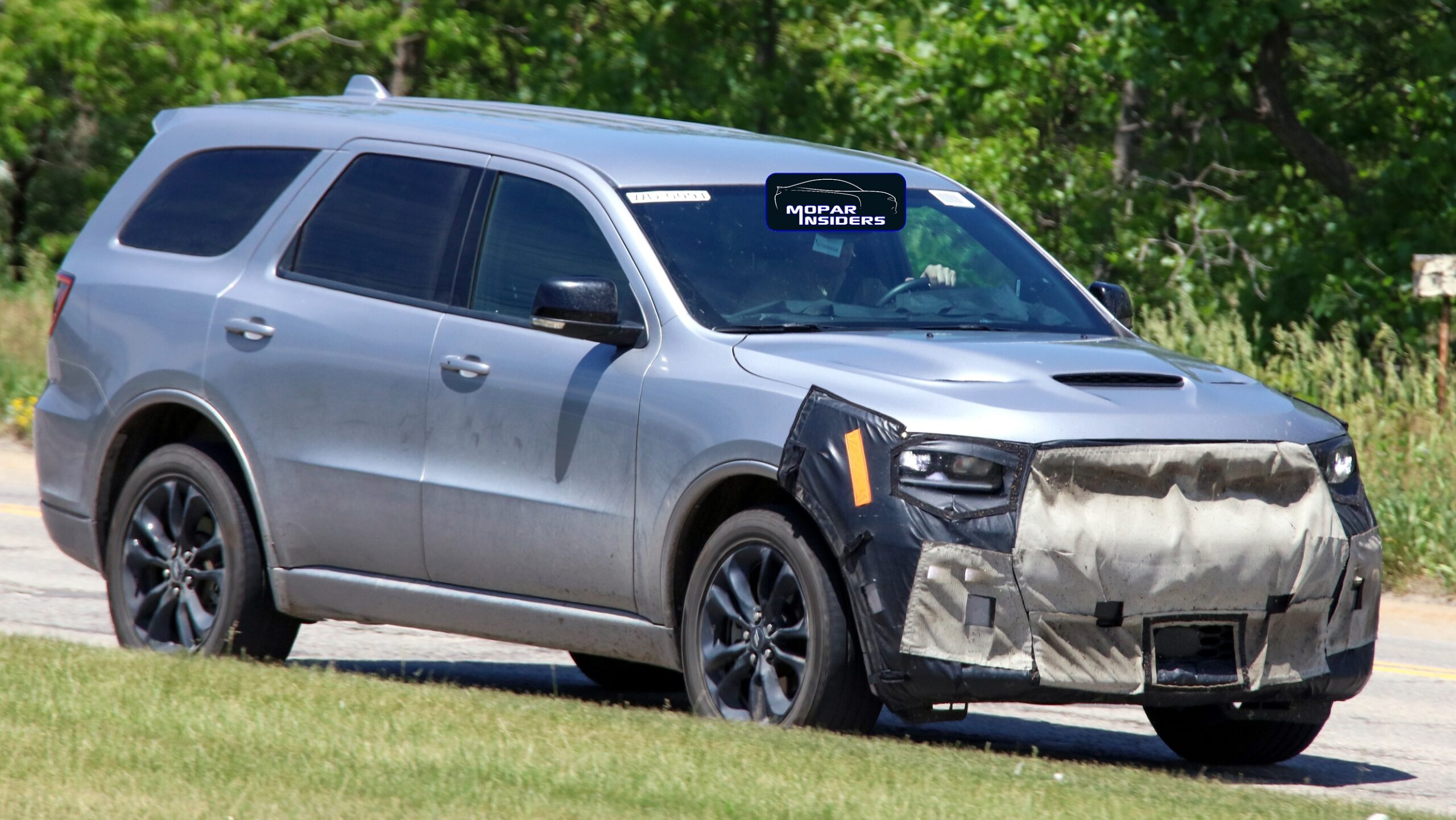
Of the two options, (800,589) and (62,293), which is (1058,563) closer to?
(800,589)

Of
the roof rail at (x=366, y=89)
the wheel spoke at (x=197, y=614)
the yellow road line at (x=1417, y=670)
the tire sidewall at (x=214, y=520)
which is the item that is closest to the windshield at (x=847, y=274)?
the tire sidewall at (x=214, y=520)

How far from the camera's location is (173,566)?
779 cm

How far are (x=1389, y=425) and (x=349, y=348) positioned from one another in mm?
8513

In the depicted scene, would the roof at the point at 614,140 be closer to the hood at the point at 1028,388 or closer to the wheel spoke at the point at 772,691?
the hood at the point at 1028,388

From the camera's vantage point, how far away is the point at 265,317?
7547 millimetres

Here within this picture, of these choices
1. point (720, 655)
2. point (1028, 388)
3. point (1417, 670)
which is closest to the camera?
point (1028, 388)

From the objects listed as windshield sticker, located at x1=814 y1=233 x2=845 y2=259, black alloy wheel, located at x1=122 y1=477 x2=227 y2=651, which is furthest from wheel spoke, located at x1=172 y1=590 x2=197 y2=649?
windshield sticker, located at x1=814 y1=233 x2=845 y2=259

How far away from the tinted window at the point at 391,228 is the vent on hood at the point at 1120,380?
219cm

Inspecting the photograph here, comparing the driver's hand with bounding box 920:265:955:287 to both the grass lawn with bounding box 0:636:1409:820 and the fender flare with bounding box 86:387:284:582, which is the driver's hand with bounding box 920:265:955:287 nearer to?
the grass lawn with bounding box 0:636:1409:820

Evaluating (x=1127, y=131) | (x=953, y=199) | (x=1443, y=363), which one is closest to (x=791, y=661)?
(x=953, y=199)

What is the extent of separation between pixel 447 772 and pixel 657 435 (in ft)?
4.99

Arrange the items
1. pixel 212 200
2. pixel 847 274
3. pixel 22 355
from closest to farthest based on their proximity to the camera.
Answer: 1. pixel 847 274
2. pixel 212 200
3. pixel 22 355

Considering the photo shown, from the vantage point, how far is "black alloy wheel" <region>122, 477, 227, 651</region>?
7.71m

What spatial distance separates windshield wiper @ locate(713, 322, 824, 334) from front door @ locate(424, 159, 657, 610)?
245 mm
